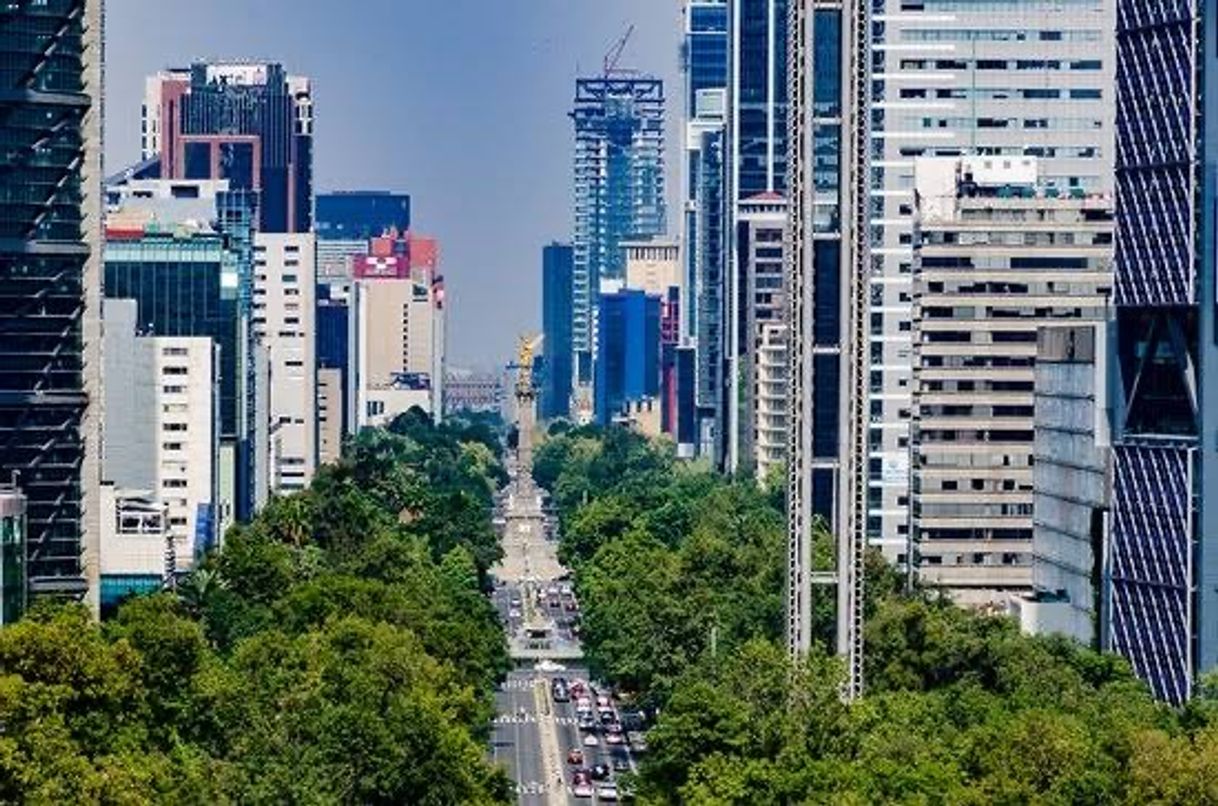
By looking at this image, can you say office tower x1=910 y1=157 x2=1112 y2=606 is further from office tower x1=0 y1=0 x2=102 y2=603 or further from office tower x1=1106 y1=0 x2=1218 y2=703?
office tower x1=0 y1=0 x2=102 y2=603

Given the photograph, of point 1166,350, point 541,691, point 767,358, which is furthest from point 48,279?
point 767,358

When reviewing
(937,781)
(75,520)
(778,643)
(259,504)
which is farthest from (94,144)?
(259,504)

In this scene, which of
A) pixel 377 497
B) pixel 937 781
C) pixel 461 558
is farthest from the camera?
pixel 377 497

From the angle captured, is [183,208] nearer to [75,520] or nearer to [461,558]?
[461,558]

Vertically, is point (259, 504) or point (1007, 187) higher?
point (1007, 187)

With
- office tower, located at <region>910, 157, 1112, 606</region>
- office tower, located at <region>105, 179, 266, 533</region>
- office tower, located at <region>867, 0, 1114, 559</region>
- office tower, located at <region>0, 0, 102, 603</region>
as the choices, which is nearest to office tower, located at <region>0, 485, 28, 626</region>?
office tower, located at <region>0, 0, 102, 603</region>

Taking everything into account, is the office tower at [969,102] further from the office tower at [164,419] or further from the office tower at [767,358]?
the office tower at [767,358]

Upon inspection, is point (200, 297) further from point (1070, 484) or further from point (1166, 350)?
point (1166, 350)
